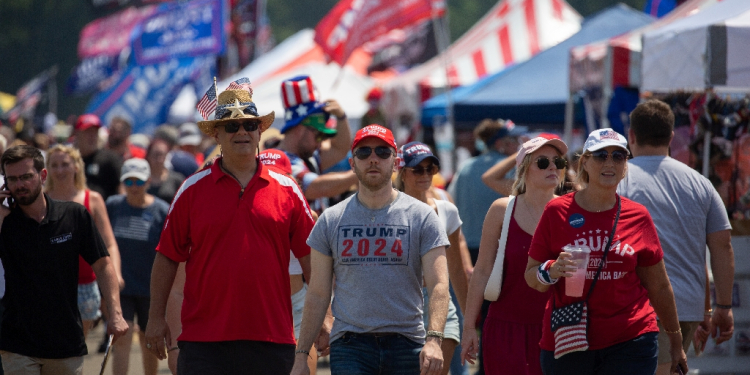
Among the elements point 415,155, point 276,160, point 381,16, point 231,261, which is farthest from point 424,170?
point 381,16

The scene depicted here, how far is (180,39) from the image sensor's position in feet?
76.2

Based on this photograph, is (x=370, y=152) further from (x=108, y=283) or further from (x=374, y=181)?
(x=108, y=283)

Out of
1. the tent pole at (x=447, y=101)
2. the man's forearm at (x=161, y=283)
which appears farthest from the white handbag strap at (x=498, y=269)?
the tent pole at (x=447, y=101)

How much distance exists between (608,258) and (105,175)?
6755 mm

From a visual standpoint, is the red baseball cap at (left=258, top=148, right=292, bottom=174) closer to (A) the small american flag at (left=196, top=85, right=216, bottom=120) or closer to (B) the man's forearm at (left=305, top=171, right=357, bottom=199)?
(B) the man's forearm at (left=305, top=171, right=357, bottom=199)

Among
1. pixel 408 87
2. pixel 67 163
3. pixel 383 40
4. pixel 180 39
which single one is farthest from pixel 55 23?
pixel 67 163

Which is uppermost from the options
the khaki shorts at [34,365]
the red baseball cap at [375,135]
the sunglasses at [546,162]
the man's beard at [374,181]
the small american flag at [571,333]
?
the red baseball cap at [375,135]

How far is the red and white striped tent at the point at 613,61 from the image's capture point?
845cm

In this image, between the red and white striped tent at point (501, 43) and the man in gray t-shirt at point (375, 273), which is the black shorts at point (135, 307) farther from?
the red and white striped tent at point (501, 43)

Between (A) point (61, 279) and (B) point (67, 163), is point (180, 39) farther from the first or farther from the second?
(A) point (61, 279)

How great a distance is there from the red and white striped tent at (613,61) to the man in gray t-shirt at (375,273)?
4.10m

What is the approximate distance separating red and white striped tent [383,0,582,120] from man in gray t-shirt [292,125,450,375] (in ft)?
38.7

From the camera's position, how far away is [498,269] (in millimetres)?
4836

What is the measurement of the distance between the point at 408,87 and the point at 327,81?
428cm
